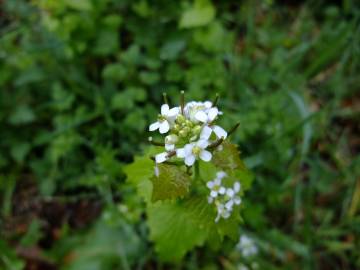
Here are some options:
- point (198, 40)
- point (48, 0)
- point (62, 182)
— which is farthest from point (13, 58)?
point (198, 40)

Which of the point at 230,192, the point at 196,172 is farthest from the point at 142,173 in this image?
the point at 230,192

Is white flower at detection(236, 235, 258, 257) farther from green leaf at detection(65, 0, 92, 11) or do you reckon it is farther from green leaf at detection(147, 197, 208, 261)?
green leaf at detection(65, 0, 92, 11)

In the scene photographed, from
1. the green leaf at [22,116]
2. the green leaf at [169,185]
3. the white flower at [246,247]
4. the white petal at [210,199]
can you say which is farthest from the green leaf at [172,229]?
the green leaf at [22,116]

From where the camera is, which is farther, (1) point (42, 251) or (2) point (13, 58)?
(2) point (13, 58)

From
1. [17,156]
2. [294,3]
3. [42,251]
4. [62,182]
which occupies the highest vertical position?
[294,3]

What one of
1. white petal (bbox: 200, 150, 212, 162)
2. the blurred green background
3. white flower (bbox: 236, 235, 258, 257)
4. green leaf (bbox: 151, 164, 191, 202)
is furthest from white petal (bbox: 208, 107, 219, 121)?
white flower (bbox: 236, 235, 258, 257)

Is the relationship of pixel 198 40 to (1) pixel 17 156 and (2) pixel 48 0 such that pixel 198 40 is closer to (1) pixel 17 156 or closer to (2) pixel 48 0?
(2) pixel 48 0

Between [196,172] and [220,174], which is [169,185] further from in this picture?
[220,174]
